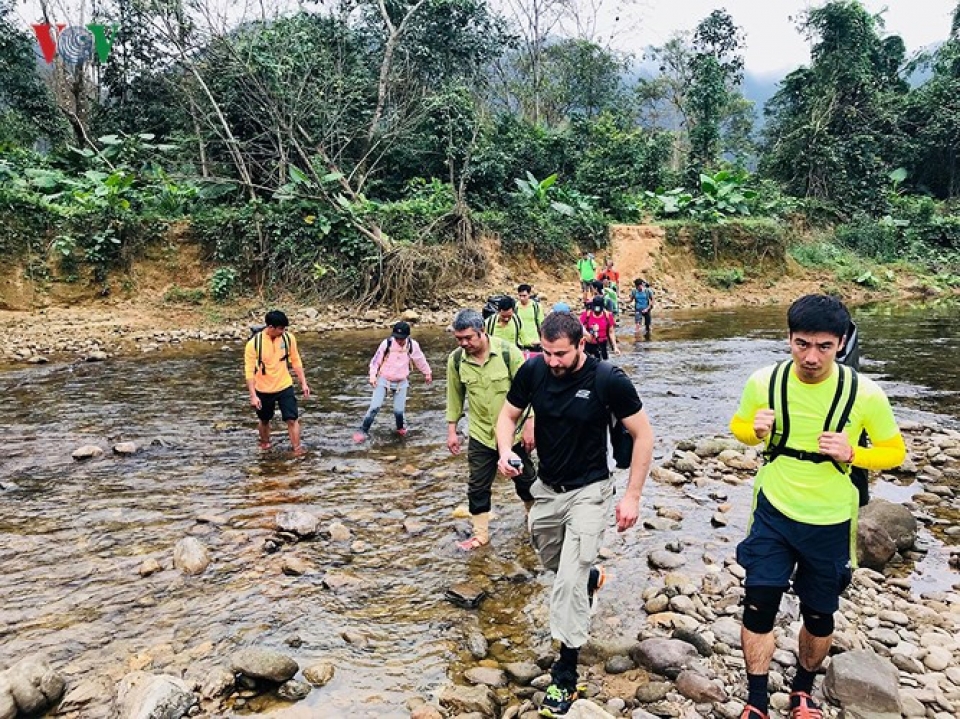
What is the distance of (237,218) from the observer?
20.7 meters

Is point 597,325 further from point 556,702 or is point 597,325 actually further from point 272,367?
point 556,702

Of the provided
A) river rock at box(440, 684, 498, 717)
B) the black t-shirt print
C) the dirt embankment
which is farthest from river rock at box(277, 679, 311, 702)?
the dirt embankment

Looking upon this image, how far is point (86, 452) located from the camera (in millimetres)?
8391

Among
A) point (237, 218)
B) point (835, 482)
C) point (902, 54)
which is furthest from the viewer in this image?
point (902, 54)

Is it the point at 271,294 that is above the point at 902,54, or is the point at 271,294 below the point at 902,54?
below

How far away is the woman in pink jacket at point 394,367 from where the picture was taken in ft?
29.2

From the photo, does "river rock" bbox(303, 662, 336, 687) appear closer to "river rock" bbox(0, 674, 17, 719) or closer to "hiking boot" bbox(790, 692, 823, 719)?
"river rock" bbox(0, 674, 17, 719)

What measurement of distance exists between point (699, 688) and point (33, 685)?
12.0 ft

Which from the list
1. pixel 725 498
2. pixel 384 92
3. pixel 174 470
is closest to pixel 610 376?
pixel 725 498

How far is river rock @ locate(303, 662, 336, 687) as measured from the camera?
155 inches

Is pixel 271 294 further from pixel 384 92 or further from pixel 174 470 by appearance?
pixel 174 470

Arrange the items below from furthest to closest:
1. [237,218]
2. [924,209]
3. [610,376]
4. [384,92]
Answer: [924,209] → [384,92] → [237,218] → [610,376]

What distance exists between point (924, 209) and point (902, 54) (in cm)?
1080

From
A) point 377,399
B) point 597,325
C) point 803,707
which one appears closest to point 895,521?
point 803,707
